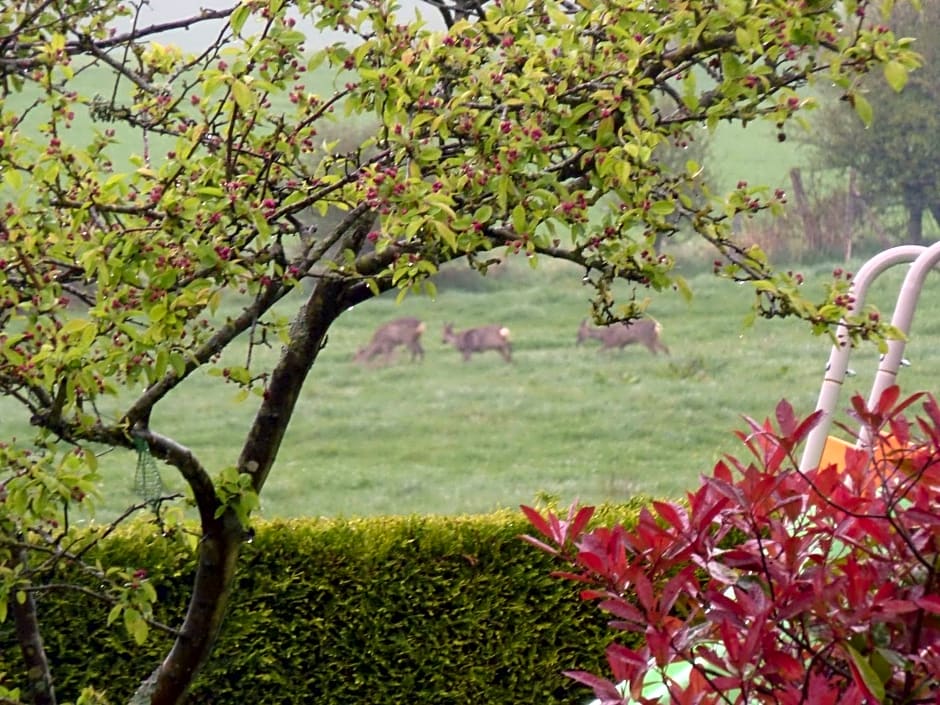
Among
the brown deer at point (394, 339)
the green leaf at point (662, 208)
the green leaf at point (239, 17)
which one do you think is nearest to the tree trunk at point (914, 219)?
the brown deer at point (394, 339)

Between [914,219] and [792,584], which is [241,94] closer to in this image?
[792,584]

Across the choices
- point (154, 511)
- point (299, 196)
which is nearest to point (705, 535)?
point (299, 196)

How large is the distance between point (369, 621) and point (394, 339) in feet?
28.5

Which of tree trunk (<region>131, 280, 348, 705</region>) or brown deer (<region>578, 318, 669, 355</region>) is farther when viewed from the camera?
brown deer (<region>578, 318, 669, 355</region>)

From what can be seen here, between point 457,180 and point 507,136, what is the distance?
11cm

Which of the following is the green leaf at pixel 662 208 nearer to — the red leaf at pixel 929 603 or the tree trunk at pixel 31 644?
the red leaf at pixel 929 603

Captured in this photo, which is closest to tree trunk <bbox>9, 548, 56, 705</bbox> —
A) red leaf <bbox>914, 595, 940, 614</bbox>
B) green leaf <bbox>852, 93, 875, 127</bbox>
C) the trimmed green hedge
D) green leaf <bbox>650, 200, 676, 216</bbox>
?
the trimmed green hedge

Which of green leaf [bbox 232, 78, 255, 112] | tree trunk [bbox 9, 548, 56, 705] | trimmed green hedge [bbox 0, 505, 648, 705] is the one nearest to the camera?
green leaf [bbox 232, 78, 255, 112]

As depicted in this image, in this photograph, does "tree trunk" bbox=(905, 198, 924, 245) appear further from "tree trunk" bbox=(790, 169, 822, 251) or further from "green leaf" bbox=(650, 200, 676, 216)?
"green leaf" bbox=(650, 200, 676, 216)

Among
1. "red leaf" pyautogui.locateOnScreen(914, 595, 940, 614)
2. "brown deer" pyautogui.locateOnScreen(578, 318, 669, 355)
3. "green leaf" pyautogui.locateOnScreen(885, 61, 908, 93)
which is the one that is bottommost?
"brown deer" pyautogui.locateOnScreen(578, 318, 669, 355)

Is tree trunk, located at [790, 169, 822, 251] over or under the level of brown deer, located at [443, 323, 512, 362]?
over

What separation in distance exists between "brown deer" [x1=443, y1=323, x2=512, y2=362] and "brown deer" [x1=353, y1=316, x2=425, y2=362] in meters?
0.30

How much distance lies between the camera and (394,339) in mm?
12297

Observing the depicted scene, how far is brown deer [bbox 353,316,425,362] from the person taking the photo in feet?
40.2
